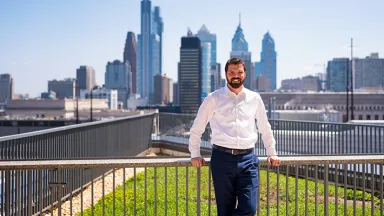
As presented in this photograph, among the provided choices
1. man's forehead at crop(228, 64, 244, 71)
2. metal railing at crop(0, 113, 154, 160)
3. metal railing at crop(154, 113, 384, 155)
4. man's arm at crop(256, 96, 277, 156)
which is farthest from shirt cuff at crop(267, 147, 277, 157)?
metal railing at crop(154, 113, 384, 155)

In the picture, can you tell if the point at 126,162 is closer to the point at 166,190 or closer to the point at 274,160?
the point at 166,190

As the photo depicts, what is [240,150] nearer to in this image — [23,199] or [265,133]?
[265,133]

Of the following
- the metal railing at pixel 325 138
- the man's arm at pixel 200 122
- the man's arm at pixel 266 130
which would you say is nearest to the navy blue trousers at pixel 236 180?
the man's arm at pixel 200 122

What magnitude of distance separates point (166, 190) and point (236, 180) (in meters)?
0.93

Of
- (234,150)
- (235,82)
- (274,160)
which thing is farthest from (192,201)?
(235,82)

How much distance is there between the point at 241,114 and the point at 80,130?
280 inches

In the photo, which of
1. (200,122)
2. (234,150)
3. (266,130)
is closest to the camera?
(234,150)

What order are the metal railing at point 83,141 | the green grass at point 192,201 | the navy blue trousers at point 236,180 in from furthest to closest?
the green grass at point 192,201 < the metal railing at point 83,141 < the navy blue trousers at point 236,180

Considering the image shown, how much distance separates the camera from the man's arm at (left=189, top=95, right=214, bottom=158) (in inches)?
168

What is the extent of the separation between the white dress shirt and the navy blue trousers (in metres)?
0.11

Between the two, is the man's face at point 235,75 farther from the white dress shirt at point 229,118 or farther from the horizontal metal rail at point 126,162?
the horizontal metal rail at point 126,162

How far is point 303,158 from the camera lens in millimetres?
4715

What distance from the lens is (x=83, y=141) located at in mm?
10977

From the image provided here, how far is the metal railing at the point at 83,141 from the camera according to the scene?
25.9ft
